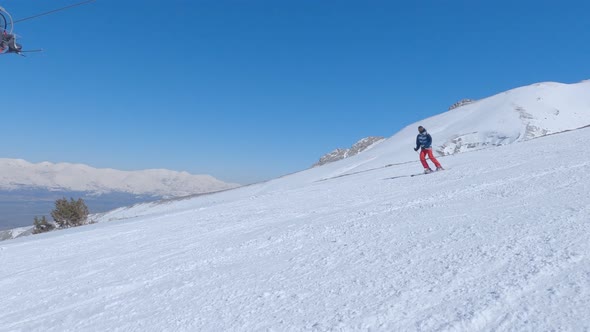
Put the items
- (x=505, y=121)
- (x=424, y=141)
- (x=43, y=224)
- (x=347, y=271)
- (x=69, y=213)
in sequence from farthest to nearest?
(x=505, y=121) < (x=43, y=224) < (x=69, y=213) < (x=424, y=141) < (x=347, y=271)

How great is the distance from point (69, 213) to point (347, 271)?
30925 millimetres

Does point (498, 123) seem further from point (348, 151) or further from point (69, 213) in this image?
point (69, 213)

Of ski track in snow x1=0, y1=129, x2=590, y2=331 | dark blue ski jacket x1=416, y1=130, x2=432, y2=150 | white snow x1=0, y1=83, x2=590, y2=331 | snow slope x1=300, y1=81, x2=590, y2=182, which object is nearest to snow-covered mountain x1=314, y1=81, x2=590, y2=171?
snow slope x1=300, y1=81, x2=590, y2=182

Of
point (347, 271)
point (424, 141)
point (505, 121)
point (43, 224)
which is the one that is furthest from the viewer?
point (505, 121)

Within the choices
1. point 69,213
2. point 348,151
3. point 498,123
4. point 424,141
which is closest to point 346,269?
point 424,141

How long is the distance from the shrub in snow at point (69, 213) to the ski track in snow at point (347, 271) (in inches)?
883

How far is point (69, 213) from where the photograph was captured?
31.3m

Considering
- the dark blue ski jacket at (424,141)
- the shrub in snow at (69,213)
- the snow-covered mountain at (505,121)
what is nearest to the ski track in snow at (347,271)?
the dark blue ski jacket at (424,141)

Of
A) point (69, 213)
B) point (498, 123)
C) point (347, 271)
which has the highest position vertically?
point (498, 123)

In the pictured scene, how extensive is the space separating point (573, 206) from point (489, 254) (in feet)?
9.09

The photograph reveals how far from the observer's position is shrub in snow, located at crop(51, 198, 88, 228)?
31266 millimetres

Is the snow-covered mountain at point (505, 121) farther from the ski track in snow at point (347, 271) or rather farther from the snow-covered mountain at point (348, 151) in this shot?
the ski track in snow at point (347, 271)

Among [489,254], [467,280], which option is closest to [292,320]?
[467,280]

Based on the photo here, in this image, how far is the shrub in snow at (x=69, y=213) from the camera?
31.3 metres
